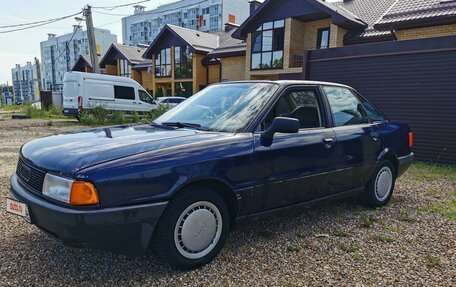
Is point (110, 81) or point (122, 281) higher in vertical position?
point (110, 81)

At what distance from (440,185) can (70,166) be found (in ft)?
19.4

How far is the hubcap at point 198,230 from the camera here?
266 centimetres

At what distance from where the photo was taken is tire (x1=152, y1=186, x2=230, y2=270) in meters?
2.56

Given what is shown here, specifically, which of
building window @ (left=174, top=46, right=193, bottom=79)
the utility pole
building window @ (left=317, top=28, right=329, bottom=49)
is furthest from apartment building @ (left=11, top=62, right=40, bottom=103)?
building window @ (left=317, top=28, right=329, bottom=49)

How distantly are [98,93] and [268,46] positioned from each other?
10.5 metres

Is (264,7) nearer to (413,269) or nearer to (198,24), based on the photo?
(413,269)

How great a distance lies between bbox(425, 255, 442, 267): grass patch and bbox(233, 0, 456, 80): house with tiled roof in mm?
12538

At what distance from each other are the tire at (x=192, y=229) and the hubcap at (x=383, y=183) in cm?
246

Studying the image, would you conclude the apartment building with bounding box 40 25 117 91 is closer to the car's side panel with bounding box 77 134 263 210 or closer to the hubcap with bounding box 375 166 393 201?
the hubcap with bounding box 375 166 393 201

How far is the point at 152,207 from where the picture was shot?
95.2 inches

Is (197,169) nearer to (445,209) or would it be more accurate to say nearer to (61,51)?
(445,209)

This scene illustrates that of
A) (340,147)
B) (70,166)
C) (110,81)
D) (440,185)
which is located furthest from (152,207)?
(110,81)

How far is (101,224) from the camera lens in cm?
225

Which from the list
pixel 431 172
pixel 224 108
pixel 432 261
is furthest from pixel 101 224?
pixel 431 172
